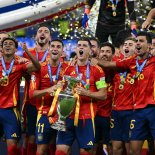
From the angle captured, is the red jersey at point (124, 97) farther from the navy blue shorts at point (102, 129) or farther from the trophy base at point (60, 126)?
the trophy base at point (60, 126)

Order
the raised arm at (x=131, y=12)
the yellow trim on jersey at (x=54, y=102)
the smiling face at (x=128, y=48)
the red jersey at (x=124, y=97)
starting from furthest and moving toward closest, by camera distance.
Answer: the raised arm at (x=131, y=12)
the smiling face at (x=128, y=48)
the red jersey at (x=124, y=97)
the yellow trim on jersey at (x=54, y=102)

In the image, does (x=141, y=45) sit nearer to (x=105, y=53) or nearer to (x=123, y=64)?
(x=123, y=64)

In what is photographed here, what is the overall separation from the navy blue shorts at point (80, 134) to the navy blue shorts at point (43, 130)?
1.47 ft

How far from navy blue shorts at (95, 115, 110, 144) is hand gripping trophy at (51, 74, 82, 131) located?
159 cm

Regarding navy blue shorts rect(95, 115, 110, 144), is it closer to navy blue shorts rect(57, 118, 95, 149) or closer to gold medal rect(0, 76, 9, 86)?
navy blue shorts rect(57, 118, 95, 149)

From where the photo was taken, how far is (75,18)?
1850 cm

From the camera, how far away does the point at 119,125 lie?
11.9 metres

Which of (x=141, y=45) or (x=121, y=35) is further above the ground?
(x=121, y=35)

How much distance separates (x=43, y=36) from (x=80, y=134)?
201 centimetres

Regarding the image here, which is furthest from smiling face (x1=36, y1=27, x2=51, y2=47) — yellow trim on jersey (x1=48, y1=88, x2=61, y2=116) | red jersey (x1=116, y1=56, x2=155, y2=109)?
red jersey (x1=116, y1=56, x2=155, y2=109)

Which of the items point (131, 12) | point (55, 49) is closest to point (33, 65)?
point (55, 49)

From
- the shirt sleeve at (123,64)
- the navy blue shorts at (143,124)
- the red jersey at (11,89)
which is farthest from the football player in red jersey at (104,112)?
the red jersey at (11,89)

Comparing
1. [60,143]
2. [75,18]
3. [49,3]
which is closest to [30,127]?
[60,143]

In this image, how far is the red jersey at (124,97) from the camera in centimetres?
1167
